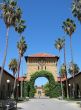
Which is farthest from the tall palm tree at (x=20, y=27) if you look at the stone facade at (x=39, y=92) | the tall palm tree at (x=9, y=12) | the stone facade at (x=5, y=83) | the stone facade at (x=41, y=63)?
the stone facade at (x=39, y=92)

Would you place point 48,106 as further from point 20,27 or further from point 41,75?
point 41,75

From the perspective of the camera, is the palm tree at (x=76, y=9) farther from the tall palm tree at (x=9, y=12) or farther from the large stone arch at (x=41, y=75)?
the large stone arch at (x=41, y=75)

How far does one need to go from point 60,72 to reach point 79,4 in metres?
64.3

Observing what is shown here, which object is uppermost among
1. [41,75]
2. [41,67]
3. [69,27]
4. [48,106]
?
[69,27]

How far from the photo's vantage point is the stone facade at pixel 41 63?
8925 centimetres

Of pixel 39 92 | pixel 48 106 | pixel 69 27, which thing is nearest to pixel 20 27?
pixel 69 27

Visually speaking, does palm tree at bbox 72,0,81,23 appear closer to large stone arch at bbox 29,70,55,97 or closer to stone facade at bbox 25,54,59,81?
large stone arch at bbox 29,70,55,97

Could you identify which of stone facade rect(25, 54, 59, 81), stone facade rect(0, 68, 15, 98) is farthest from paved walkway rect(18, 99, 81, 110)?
stone facade rect(25, 54, 59, 81)

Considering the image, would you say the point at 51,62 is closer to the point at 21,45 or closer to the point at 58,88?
the point at 58,88

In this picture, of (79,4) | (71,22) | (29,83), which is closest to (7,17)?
(79,4)

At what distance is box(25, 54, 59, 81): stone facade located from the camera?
3514 inches

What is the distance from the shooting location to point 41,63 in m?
90.2

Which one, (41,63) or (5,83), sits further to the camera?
(41,63)

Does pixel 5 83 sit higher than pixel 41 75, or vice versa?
pixel 41 75
